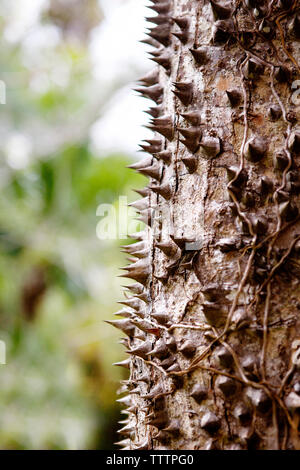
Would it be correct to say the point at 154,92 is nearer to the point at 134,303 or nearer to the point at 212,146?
the point at 212,146

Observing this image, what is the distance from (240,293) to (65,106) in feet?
11.4

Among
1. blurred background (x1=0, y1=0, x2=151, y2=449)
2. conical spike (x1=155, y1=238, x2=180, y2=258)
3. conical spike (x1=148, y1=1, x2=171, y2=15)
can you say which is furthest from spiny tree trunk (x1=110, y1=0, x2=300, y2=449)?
blurred background (x1=0, y1=0, x2=151, y2=449)

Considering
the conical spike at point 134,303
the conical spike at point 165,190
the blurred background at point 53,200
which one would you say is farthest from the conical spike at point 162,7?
the blurred background at point 53,200

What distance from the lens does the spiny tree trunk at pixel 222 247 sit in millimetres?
719

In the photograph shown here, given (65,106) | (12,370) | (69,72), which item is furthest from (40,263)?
(69,72)

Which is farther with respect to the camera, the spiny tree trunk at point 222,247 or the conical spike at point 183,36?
the conical spike at point 183,36

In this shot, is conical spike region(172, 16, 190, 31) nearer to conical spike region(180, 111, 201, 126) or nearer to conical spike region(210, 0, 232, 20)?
conical spike region(210, 0, 232, 20)

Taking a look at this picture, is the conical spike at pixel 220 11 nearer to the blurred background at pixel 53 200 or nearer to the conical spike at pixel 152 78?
the conical spike at pixel 152 78

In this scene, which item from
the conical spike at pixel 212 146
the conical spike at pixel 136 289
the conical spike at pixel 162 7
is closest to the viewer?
the conical spike at pixel 212 146

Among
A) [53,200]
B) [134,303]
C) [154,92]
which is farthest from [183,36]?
[53,200]

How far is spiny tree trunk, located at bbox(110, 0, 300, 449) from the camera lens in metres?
0.72

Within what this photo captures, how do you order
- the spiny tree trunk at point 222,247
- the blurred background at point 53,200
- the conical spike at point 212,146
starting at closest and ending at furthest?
1. the spiny tree trunk at point 222,247
2. the conical spike at point 212,146
3. the blurred background at point 53,200

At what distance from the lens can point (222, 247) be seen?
0.78 m

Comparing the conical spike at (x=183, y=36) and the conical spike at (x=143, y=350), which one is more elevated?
the conical spike at (x=183, y=36)
